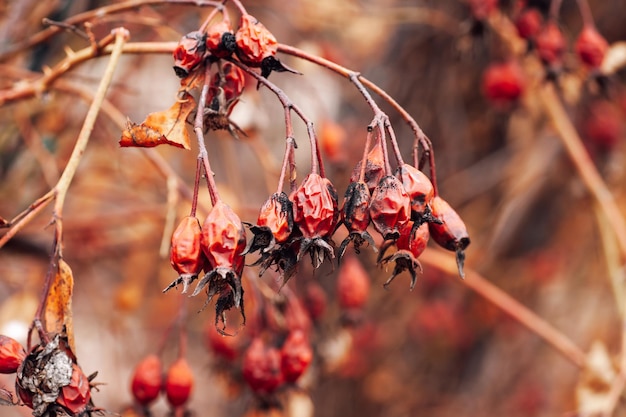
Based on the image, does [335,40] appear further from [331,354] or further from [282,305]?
[282,305]

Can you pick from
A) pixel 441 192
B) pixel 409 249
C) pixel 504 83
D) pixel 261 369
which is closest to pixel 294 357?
pixel 261 369

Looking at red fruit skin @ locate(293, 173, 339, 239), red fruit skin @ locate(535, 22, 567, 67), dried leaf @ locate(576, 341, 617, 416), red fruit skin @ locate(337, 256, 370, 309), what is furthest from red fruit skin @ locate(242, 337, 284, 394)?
red fruit skin @ locate(535, 22, 567, 67)

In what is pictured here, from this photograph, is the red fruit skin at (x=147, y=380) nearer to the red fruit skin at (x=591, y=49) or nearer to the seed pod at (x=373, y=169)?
the seed pod at (x=373, y=169)

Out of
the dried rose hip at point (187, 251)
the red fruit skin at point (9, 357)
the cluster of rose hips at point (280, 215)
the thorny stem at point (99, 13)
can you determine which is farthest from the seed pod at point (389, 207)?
the red fruit skin at point (9, 357)

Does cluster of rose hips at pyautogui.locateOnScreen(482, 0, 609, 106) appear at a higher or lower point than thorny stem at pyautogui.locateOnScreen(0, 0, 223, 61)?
higher

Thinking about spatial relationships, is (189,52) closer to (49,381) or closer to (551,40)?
(49,381)

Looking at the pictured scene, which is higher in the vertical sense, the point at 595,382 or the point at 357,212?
the point at 595,382

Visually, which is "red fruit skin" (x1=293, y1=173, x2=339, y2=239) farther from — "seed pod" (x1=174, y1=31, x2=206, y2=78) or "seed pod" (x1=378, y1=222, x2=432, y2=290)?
"seed pod" (x1=174, y1=31, x2=206, y2=78)
